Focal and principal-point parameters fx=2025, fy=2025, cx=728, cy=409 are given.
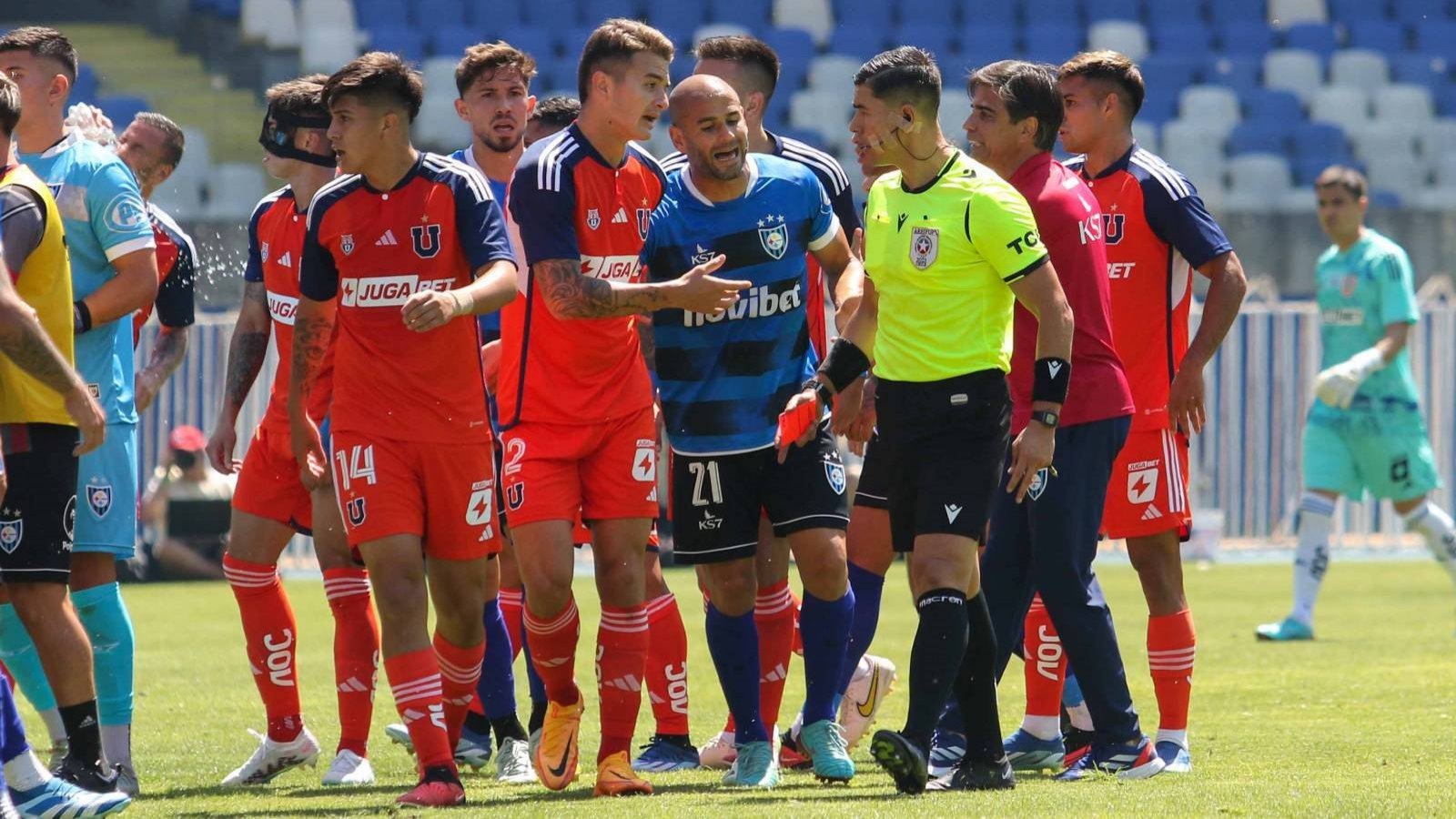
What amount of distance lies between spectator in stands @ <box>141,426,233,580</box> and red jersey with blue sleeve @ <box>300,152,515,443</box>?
1086 centimetres

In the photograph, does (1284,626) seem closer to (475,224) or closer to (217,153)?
(475,224)

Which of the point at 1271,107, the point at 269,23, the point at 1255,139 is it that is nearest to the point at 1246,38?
the point at 1271,107

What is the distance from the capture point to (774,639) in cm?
675

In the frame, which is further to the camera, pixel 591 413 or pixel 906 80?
pixel 591 413

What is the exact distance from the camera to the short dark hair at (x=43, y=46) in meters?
6.35

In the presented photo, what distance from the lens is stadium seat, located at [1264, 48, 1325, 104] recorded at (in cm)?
2339

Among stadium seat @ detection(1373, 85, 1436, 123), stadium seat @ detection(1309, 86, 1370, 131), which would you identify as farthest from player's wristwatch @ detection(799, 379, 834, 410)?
stadium seat @ detection(1373, 85, 1436, 123)

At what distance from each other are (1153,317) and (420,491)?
8.35 feet

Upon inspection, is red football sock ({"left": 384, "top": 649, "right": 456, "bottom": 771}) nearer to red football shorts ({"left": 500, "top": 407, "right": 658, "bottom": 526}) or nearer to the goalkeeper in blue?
red football shorts ({"left": 500, "top": 407, "right": 658, "bottom": 526})

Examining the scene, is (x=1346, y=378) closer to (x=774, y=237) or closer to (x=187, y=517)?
(x=774, y=237)

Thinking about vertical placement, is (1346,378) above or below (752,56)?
below

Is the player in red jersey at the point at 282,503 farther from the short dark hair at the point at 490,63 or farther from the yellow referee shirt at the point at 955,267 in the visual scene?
the yellow referee shirt at the point at 955,267

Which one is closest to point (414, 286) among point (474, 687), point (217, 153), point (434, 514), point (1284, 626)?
point (434, 514)

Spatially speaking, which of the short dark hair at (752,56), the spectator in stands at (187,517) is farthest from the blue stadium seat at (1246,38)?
the short dark hair at (752,56)
